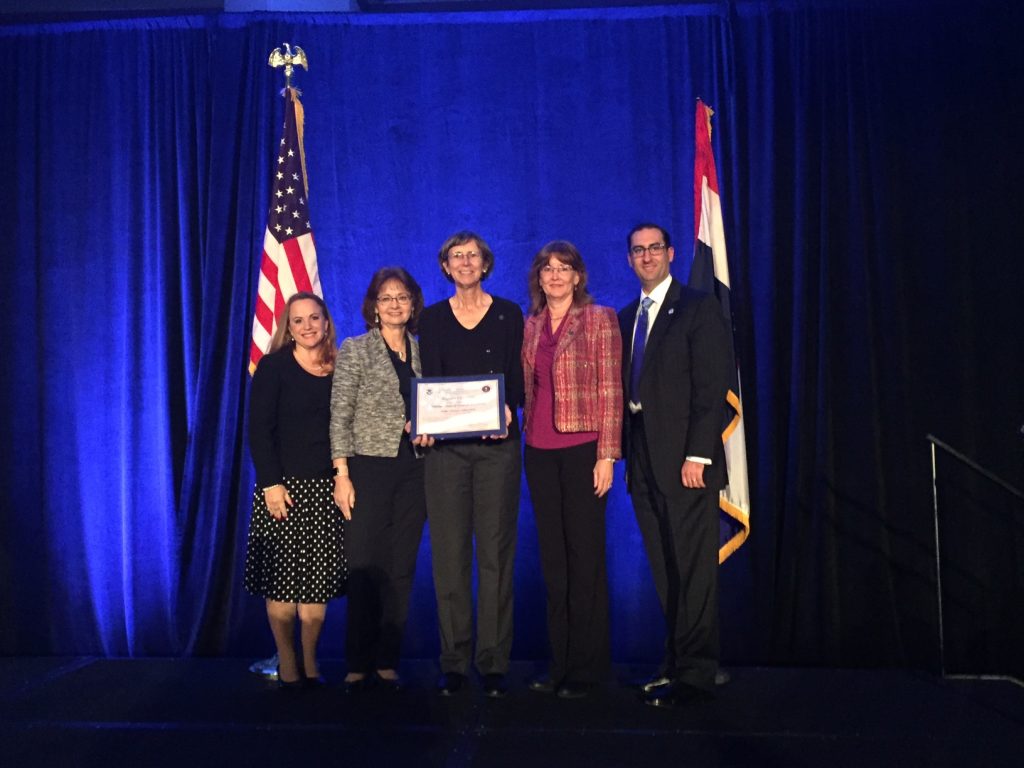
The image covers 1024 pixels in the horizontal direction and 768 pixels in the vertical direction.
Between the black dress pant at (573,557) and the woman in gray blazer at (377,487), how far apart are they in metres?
0.49

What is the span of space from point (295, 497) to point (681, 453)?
1.45 m

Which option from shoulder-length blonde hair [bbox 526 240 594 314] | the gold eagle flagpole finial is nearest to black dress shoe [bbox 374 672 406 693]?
shoulder-length blonde hair [bbox 526 240 594 314]

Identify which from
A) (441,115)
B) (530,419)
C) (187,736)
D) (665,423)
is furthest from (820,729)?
(441,115)

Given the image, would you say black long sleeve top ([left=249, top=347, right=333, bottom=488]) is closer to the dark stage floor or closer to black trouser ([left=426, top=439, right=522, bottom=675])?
black trouser ([left=426, top=439, right=522, bottom=675])

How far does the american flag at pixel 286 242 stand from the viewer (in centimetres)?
419

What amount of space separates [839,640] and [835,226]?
200 cm

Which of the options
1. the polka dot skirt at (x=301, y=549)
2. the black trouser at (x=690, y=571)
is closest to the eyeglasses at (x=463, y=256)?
the black trouser at (x=690, y=571)

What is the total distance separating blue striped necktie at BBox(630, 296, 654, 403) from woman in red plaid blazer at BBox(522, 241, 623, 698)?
0.29ft

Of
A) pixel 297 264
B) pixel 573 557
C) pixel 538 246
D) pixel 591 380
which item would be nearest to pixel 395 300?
pixel 591 380

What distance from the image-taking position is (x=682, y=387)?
3.30 m

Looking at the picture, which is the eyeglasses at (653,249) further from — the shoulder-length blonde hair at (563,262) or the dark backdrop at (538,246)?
the dark backdrop at (538,246)

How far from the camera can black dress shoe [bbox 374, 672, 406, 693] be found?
3.39m

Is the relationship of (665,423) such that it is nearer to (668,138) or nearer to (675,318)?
(675,318)

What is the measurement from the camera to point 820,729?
297 cm
